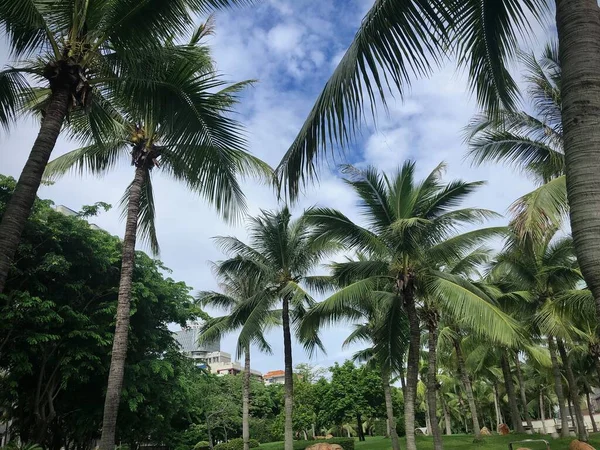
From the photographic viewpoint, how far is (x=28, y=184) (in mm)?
5887

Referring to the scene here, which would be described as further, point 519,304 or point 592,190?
point 519,304

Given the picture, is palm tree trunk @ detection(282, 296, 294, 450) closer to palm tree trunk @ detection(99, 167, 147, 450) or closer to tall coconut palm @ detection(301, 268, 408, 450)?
tall coconut palm @ detection(301, 268, 408, 450)

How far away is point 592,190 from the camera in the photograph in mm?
3242

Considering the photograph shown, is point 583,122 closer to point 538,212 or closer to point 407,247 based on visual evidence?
point 538,212

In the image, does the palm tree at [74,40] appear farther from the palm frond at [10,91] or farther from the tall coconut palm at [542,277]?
the tall coconut palm at [542,277]

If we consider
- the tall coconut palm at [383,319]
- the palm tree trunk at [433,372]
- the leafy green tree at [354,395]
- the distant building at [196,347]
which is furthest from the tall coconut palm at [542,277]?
the leafy green tree at [354,395]

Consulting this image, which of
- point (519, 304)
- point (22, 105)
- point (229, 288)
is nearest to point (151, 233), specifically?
point (22, 105)

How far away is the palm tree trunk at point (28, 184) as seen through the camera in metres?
5.52

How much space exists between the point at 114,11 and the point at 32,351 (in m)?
10.9

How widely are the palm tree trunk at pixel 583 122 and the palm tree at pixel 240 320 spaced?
628 inches

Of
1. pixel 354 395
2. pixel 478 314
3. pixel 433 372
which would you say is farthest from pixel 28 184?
pixel 354 395

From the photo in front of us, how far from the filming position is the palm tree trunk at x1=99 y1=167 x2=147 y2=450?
970 cm

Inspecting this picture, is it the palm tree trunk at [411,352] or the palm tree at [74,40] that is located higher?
the palm tree at [74,40]

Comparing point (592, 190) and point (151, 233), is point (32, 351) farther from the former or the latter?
point (592, 190)
